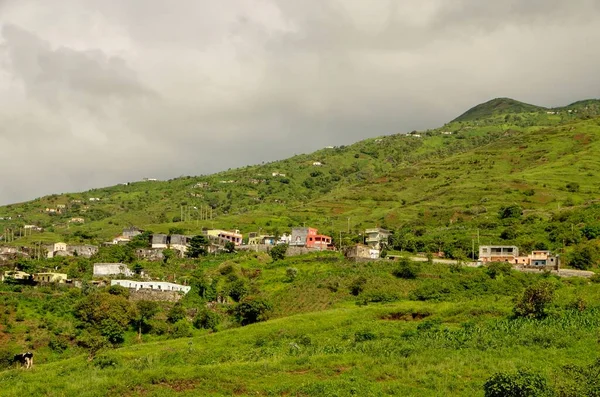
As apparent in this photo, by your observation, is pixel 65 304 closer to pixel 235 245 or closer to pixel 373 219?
pixel 235 245

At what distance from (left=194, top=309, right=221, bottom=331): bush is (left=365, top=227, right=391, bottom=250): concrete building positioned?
39.6 metres

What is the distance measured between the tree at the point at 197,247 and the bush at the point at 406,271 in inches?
1541

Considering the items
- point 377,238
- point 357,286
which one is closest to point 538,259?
point 357,286

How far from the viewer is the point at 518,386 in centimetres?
3206

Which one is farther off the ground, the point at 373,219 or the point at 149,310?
the point at 373,219

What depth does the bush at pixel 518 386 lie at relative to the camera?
1259 inches

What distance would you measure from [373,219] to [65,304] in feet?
254

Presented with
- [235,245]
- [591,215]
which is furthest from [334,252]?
[591,215]

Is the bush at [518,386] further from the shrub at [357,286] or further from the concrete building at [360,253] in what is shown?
the concrete building at [360,253]

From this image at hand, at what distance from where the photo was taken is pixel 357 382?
39375 millimetres

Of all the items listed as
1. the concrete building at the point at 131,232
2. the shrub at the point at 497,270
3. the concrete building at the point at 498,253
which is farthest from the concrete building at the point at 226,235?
the shrub at the point at 497,270

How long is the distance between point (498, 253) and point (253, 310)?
39551 millimetres

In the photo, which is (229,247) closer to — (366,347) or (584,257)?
(584,257)

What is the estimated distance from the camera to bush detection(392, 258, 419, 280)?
81.2 metres
